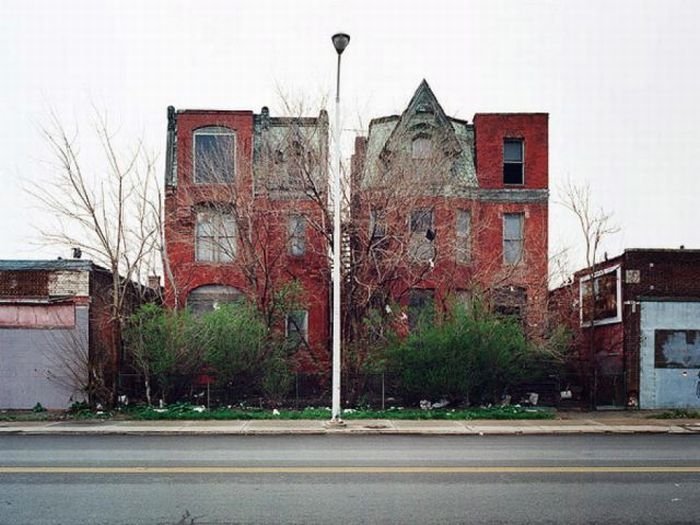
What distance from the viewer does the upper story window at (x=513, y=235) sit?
28234 mm

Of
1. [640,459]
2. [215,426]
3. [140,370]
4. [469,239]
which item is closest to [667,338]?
[469,239]

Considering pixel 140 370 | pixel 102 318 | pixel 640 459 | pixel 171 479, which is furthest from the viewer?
pixel 102 318

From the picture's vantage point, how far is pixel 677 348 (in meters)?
22.3

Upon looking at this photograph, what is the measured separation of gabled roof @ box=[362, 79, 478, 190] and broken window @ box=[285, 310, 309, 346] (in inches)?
211

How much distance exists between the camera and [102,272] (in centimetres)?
2295

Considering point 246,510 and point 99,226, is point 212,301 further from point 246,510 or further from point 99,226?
point 246,510

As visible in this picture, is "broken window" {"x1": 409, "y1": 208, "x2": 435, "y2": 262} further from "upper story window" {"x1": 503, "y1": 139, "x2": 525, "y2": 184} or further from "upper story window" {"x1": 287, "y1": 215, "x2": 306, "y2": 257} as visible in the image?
"upper story window" {"x1": 503, "y1": 139, "x2": 525, "y2": 184}

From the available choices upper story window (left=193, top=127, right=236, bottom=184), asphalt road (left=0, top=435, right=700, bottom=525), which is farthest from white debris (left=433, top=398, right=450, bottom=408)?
upper story window (left=193, top=127, right=236, bottom=184)

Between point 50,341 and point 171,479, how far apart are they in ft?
43.7

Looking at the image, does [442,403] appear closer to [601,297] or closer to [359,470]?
[601,297]

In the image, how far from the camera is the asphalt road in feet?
26.4

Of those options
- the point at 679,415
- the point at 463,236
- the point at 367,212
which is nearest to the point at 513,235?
the point at 463,236

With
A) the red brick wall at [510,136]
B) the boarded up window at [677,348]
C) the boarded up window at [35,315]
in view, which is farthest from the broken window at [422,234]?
the boarded up window at [35,315]

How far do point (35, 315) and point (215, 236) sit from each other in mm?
6867
